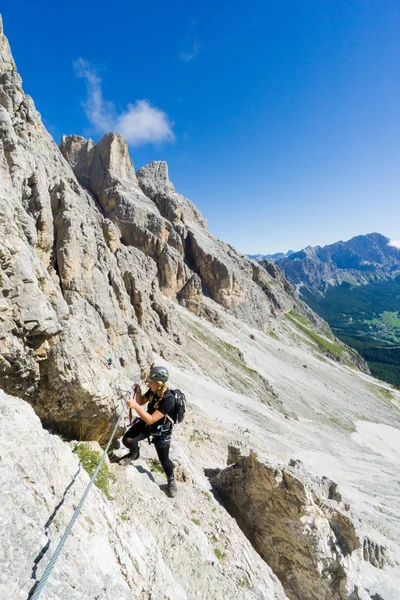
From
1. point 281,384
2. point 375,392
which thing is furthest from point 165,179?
point 375,392

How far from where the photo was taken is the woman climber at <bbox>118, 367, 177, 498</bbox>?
8875 mm

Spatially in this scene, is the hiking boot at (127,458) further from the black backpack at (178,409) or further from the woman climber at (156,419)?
the black backpack at (178,409)

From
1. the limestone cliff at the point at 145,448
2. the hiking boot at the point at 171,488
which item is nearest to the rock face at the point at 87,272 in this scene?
the limestone cliff at the point at 145,448

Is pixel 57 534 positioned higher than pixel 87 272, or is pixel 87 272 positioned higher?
pixel 87 272

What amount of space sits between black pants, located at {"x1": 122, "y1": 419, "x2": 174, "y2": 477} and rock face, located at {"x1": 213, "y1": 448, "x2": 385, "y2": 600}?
215 inches

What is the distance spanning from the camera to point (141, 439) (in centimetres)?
988

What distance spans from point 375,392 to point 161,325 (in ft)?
316

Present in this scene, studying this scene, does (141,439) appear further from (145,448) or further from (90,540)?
(90,540)

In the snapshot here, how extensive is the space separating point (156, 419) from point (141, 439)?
5.64ft

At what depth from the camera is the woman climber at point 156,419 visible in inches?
349

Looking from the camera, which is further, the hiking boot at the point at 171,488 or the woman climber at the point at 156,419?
the hiking boot at the point at 171,488

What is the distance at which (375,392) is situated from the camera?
380 feet

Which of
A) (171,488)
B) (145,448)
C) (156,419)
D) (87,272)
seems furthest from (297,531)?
(87,272)

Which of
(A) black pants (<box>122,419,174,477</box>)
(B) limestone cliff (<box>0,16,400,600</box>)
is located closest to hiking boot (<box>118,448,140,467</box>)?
(A) black pants (<box>122,419,174,477</box>)
